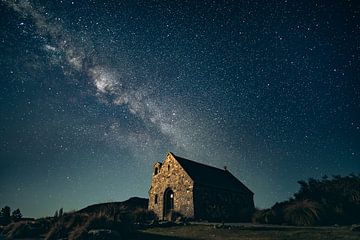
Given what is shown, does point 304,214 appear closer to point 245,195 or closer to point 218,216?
point 218,216

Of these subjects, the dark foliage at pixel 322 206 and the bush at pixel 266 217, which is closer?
the dark foliage at pixel 322 206

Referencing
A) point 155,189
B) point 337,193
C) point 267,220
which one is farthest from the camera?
point 155,189

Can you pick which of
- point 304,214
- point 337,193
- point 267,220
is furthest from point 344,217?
point 267,220

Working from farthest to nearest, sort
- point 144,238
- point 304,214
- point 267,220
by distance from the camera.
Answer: point 267,220, point 304,214, point 144,238

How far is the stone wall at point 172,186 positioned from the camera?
2412 centimetres

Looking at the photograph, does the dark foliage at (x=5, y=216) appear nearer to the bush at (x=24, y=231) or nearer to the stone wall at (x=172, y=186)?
the bush at (x=24, y=231)

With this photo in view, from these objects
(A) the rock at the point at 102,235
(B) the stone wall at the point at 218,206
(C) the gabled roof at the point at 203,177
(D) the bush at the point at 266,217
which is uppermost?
(C) the gabled roof at the point at 203,177

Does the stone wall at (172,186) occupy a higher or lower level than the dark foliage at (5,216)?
higher

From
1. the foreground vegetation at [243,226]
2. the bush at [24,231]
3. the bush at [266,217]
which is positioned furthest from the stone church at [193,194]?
the bush at [24,231]

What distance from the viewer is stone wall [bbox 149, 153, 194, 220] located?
79.2 feet

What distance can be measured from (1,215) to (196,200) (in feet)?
60.6

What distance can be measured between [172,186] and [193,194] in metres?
3.34

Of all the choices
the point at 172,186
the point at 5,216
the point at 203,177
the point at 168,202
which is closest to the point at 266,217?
the point at 203,177

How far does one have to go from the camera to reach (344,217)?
60.8 ft
